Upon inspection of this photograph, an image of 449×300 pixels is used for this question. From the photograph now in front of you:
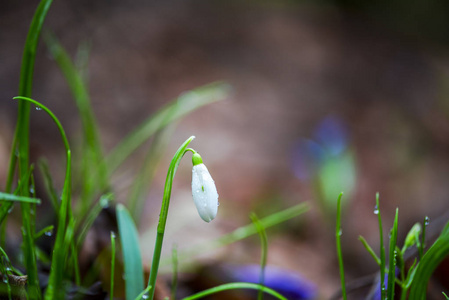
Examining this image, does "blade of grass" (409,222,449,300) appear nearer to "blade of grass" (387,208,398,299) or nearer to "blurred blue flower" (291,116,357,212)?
"blade of grass" (387,208,398,299)

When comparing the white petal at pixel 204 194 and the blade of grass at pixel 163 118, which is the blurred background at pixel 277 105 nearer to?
the blade of grass at pixel 163 118

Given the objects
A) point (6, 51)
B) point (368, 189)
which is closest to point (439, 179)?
point (368, 189)

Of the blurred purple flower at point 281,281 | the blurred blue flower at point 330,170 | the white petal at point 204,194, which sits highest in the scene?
the blurred blue flower at point 330,170

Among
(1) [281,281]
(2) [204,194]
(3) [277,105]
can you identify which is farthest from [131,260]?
(3) [277,105]

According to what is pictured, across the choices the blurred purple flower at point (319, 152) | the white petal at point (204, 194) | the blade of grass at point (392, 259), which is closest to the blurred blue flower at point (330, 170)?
the blurred purple flower at point (319, 152)

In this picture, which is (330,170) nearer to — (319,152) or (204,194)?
(319,152)
